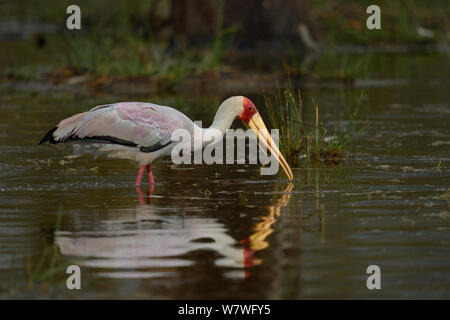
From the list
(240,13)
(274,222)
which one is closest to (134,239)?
(274,222)

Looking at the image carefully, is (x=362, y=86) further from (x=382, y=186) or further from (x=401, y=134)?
(x=382, y=186)

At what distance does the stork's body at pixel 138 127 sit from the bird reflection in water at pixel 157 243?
1484 mm

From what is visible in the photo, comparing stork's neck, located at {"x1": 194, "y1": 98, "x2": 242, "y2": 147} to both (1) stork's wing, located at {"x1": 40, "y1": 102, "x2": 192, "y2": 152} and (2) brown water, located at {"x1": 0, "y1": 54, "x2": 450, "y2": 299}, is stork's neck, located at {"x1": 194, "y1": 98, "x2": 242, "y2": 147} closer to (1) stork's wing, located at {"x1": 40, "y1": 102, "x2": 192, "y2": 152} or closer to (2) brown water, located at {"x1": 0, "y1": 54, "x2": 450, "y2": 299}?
(1) stork's wing, located at {"x1": 40, "y1": 102, "x2": 192, "y2": 152}

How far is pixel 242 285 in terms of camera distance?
7.34 m

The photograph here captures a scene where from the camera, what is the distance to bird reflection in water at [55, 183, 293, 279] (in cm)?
784

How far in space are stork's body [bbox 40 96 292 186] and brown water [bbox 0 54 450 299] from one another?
429 mm

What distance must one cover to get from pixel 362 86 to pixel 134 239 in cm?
1526

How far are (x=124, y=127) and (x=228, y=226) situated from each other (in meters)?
2.62

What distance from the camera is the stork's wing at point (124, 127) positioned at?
1135 centimetres

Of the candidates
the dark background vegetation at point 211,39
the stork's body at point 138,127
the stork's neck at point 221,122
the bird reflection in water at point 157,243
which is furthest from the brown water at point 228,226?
the dark background vegetation at point 211,39

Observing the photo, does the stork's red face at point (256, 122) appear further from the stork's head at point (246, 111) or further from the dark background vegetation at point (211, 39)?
the dark background vegetation at point (211, 39)

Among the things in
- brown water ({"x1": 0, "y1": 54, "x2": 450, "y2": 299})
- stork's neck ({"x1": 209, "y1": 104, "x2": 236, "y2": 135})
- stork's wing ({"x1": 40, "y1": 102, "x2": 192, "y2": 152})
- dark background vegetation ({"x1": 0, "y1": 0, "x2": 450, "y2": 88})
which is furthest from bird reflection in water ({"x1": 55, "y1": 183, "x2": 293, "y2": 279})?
dark background vegetation ({"x1": 0, "y1": 0, "x2": 450, "y2": 88})

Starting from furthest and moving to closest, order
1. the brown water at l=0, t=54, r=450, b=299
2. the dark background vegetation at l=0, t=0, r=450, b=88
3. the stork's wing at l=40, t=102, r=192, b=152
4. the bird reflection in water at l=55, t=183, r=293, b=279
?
1. the dark background vegetation at l=0, t=0, r=450, b=88
2. the stork's wing at l=40, t=102, r=192, b=152
3. the bird reflection in water at l=55, t=183, r=293, b=279
4. the brown water at l=0, t=54, r=450, b=299

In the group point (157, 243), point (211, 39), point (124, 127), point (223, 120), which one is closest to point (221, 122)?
point (223, 120)
